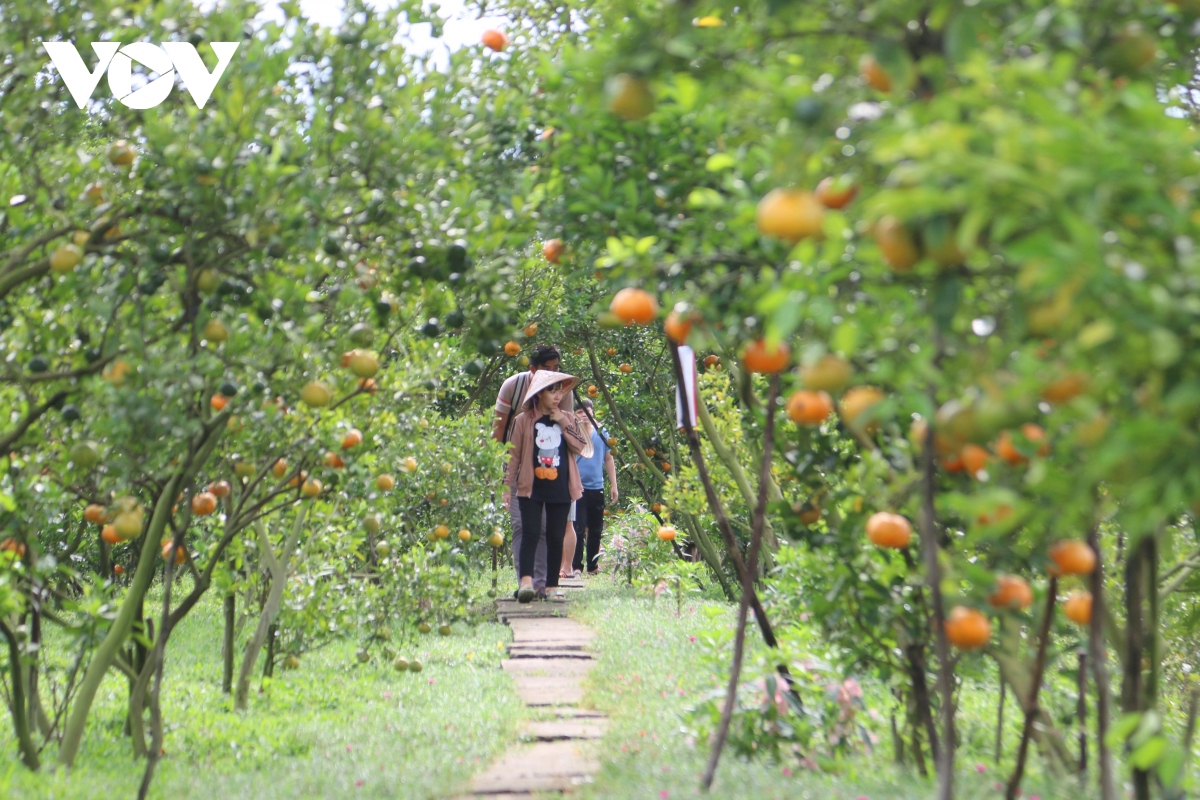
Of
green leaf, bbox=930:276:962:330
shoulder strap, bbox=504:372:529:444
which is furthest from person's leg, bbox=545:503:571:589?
green leaf, bbox=930:276:962:330

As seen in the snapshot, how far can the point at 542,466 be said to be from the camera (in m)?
7.68

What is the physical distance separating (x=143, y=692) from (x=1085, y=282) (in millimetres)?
3594

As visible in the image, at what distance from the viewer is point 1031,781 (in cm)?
310

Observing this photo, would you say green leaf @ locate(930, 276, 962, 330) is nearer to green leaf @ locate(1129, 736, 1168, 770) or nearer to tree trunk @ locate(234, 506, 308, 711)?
green leaf @ locate(1129, 736, 1168, 770)

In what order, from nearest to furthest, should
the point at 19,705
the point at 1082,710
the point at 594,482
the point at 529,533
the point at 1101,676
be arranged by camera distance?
the point at 1101,676
the point at 1082,710
the point at 19,705
the point at 529,533
the point at 594,482

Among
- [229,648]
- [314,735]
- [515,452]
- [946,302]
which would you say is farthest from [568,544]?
[946,302]

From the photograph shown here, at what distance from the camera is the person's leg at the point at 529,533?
7.68m

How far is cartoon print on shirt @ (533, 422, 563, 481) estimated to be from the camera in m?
7.65

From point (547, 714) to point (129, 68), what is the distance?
314 centimetres

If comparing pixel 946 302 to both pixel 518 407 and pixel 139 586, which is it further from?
pixel 518 407

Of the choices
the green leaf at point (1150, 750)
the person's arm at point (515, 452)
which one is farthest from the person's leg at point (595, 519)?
the green leaf at point (1150, 750)

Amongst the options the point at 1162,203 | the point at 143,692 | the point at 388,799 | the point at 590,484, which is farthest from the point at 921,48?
the point at 590,484

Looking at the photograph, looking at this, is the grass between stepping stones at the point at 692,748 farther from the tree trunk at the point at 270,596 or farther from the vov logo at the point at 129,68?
the vov logo at the point at 129,68

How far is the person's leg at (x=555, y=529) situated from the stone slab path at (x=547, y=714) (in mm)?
384
